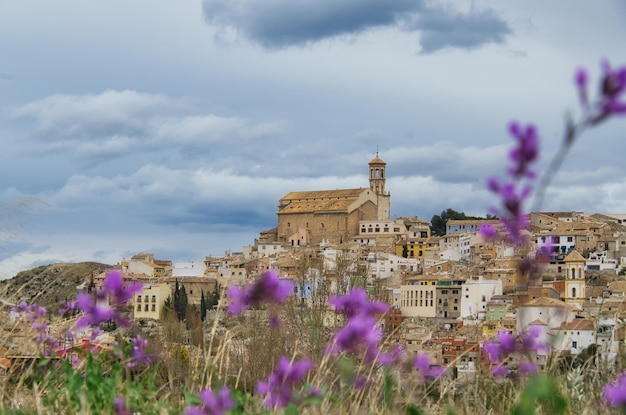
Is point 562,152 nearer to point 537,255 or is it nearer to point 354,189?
point 537,255

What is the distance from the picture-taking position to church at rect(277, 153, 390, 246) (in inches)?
2623

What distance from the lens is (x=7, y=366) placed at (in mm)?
4285

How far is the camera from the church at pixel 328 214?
66625 millimetres

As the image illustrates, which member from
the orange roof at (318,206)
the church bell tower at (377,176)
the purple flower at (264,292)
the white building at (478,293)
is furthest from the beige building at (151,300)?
the purple flower at (264,292)

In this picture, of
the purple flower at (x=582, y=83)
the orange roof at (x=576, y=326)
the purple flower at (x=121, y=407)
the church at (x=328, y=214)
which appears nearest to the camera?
the purple flower at (x=582, y=83)

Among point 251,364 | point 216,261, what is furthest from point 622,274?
point 251,364

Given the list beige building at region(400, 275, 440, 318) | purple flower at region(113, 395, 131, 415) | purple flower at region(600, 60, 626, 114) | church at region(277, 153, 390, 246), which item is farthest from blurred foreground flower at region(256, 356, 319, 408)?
church at region(277, 153, 390, 246)

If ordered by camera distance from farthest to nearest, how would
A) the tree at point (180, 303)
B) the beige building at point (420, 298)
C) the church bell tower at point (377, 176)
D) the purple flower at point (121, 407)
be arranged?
the church bell tower at point (377, 176), the beige building at point (420, 298), the tree at point (180, 303), the purple flower at point (121, 407)

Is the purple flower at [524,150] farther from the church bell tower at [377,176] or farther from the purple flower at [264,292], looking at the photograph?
the church bell tower at [377,176]

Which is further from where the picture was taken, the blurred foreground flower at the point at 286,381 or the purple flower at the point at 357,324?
the blurred foreground flower at the point at 286,381

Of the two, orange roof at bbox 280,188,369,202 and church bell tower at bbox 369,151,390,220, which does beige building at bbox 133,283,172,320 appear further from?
church bell tower at bbox 369,151,390,220

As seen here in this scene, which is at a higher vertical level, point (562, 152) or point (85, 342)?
point (562, 152)

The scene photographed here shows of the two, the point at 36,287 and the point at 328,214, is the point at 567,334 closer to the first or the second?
the point at 36,287

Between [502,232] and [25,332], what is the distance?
3.04m
